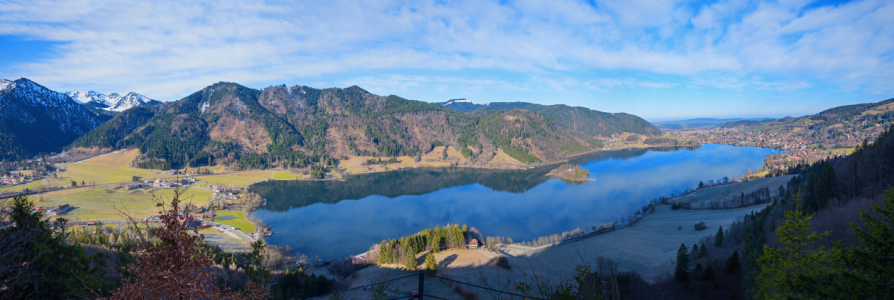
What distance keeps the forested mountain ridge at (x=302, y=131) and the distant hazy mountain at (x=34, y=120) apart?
37.0 feet

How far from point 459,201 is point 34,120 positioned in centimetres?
15522

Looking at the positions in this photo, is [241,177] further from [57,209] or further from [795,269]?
[795,269]

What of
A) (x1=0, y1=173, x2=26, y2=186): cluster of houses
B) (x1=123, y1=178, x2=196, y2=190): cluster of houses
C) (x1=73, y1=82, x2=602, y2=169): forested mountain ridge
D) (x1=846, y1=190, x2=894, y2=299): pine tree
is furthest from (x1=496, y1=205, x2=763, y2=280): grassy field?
(x1=0, y1=173, x2=26, y2=186): cluster of houses

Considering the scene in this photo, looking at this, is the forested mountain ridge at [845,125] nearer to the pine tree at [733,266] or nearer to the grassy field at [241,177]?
the pine tree at [733,266]

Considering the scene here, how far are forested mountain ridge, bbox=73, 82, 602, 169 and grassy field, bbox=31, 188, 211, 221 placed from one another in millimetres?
39878

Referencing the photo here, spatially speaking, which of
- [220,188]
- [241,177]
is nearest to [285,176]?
[241,177]

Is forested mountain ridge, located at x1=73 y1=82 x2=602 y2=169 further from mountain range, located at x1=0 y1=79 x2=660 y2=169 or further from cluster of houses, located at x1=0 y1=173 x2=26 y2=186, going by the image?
cluster of houses, located at x1=0 y1=173 x2=26 y2=186

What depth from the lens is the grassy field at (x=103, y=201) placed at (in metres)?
51.0

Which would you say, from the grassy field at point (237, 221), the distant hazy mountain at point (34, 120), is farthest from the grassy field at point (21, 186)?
the distant hazy mountain at point (34, 120)

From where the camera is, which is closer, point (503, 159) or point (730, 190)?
point (730, 190)

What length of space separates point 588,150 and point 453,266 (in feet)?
470

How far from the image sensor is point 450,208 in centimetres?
6494

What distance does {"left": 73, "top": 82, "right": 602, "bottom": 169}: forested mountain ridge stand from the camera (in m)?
121

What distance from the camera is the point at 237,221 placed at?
5294cm
